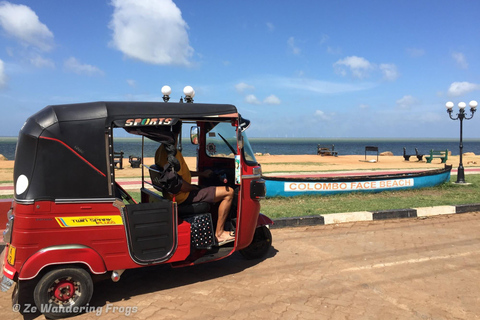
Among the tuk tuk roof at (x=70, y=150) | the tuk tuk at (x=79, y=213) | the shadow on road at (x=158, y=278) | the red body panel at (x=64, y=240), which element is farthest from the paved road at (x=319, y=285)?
the tuk tuk roof at (x=70, y=150)

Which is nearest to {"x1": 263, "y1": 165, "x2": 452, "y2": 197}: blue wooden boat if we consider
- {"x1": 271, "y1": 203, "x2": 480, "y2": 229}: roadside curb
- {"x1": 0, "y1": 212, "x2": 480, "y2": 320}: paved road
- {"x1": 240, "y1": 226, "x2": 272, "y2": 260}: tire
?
{"x1": 271, "y1": 203, "x2": 480, "y2": 229}: roadside curb

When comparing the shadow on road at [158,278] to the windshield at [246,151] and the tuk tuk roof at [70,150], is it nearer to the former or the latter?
the tuk tuk roof at [70,150]

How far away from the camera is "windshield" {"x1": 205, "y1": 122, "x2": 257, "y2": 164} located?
5.26 meters

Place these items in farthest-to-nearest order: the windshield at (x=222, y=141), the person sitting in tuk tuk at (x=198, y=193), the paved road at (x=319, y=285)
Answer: the windshield at (x=222, y=141)
the person sitting in tuk tuk at (x=198, y=193)
the paved road at (x=319, y=285)

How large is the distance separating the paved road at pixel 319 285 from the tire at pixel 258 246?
14 centimetres

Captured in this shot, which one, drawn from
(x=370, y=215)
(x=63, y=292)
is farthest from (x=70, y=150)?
(x=370, y=215)

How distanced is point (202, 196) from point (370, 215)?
15.0 feet

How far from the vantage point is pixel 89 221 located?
156 inches

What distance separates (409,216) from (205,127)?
512cm

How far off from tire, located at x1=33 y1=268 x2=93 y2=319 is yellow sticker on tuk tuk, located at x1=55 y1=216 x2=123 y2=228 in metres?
0.46

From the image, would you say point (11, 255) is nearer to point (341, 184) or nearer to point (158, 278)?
point (158, 278)

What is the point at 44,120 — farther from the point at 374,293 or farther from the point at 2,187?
the point at 2,187

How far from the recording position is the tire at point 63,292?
12.5 feet

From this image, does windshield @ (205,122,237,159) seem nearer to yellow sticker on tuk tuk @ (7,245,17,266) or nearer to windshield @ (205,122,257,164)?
windshield @ (205,122,257,164)
